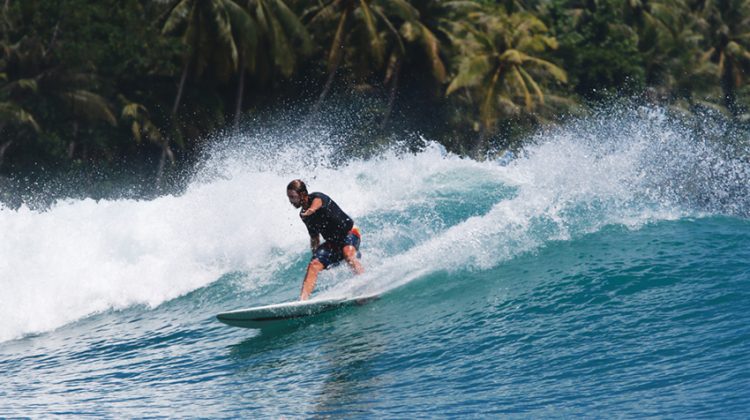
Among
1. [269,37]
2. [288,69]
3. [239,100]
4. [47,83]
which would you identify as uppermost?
[47,83]

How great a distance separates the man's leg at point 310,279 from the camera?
9.07 meters

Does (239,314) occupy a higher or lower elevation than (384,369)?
higher

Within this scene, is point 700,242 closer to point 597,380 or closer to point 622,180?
point 622,180

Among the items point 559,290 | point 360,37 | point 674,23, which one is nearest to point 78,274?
point 559,290

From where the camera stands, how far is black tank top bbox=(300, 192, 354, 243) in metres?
9.15

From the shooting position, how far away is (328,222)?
923 cm

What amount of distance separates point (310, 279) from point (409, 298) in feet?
3.42

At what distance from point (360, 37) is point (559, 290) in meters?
26.3

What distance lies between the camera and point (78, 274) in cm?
1203

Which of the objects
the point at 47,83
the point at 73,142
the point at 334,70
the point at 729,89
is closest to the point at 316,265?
the point at 73,142

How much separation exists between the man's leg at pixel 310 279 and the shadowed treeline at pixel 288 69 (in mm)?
22210

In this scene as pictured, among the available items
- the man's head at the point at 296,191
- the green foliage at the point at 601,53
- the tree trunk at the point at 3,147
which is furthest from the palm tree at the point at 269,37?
the man's head at the point at 296,191

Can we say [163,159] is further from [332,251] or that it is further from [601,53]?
[332,251]

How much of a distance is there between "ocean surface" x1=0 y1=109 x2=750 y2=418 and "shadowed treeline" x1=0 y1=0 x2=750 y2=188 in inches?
652
